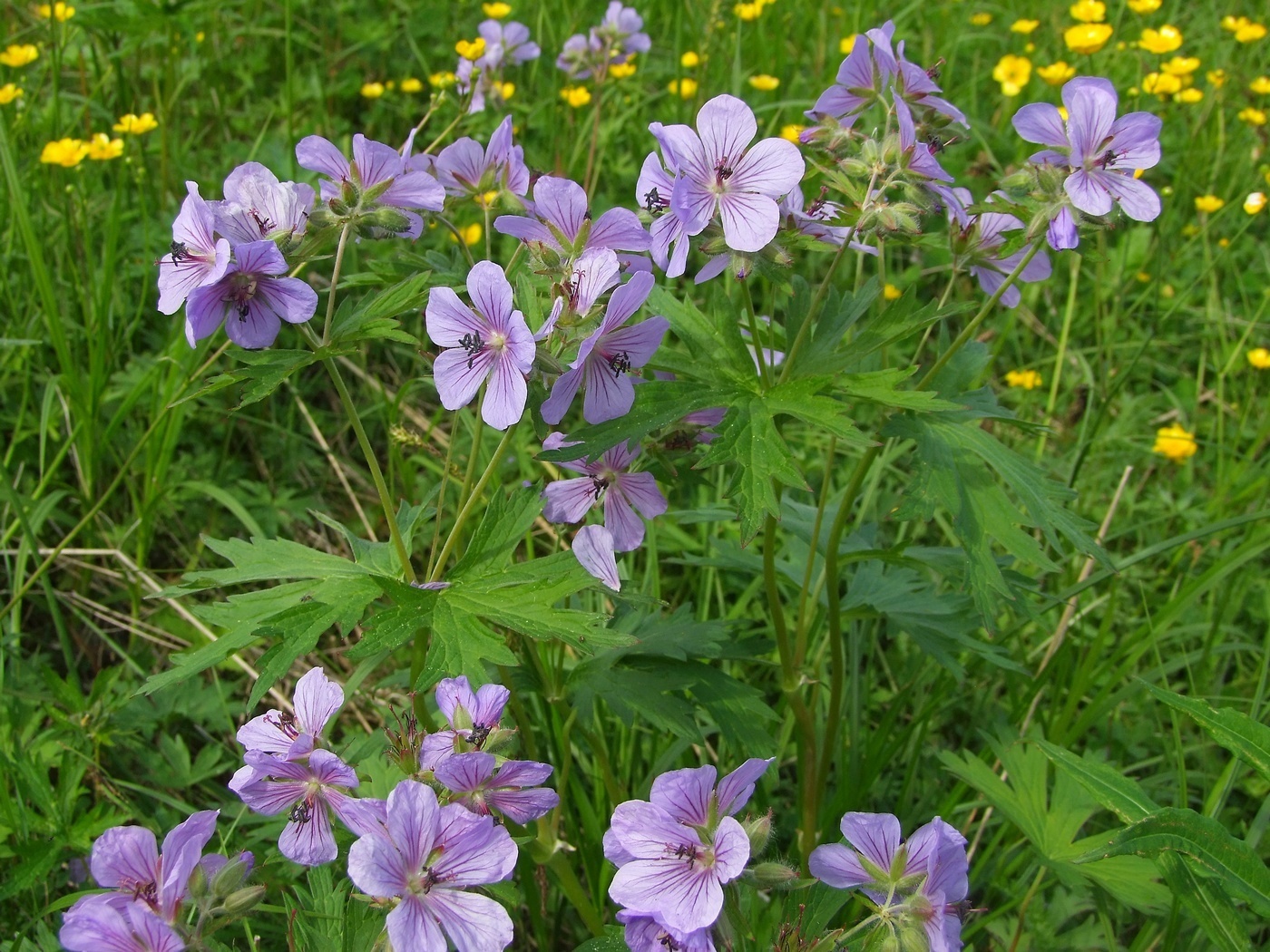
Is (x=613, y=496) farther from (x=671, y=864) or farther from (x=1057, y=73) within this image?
(x=1057, y=73)

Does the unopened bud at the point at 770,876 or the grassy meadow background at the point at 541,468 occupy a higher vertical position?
the unopened bud at the point at 770,876

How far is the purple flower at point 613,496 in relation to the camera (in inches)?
75.2

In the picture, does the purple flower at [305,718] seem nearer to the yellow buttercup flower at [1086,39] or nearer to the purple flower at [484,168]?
the purple flower at [484,168]

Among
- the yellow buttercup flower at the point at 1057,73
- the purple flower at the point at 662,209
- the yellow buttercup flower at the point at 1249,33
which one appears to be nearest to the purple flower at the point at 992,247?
the purple flower at the point at 662,209

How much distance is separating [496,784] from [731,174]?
39.3 inches

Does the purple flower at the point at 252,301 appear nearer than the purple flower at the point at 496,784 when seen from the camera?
No

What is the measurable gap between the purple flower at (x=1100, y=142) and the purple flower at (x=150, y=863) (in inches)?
62.7

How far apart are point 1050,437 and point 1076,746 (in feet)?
3.85

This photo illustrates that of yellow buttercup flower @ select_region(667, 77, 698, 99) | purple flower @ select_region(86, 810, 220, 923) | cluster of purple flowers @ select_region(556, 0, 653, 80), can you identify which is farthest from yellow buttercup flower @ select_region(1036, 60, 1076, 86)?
purple flower @ select_region(86, 810, 220, 923)

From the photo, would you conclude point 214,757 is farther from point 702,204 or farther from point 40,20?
point 40,20

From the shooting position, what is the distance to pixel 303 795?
1.56m

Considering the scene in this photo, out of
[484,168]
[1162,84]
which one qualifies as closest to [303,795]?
[484,168]

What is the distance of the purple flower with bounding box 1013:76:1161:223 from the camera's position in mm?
1820

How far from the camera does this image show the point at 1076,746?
2.81m
